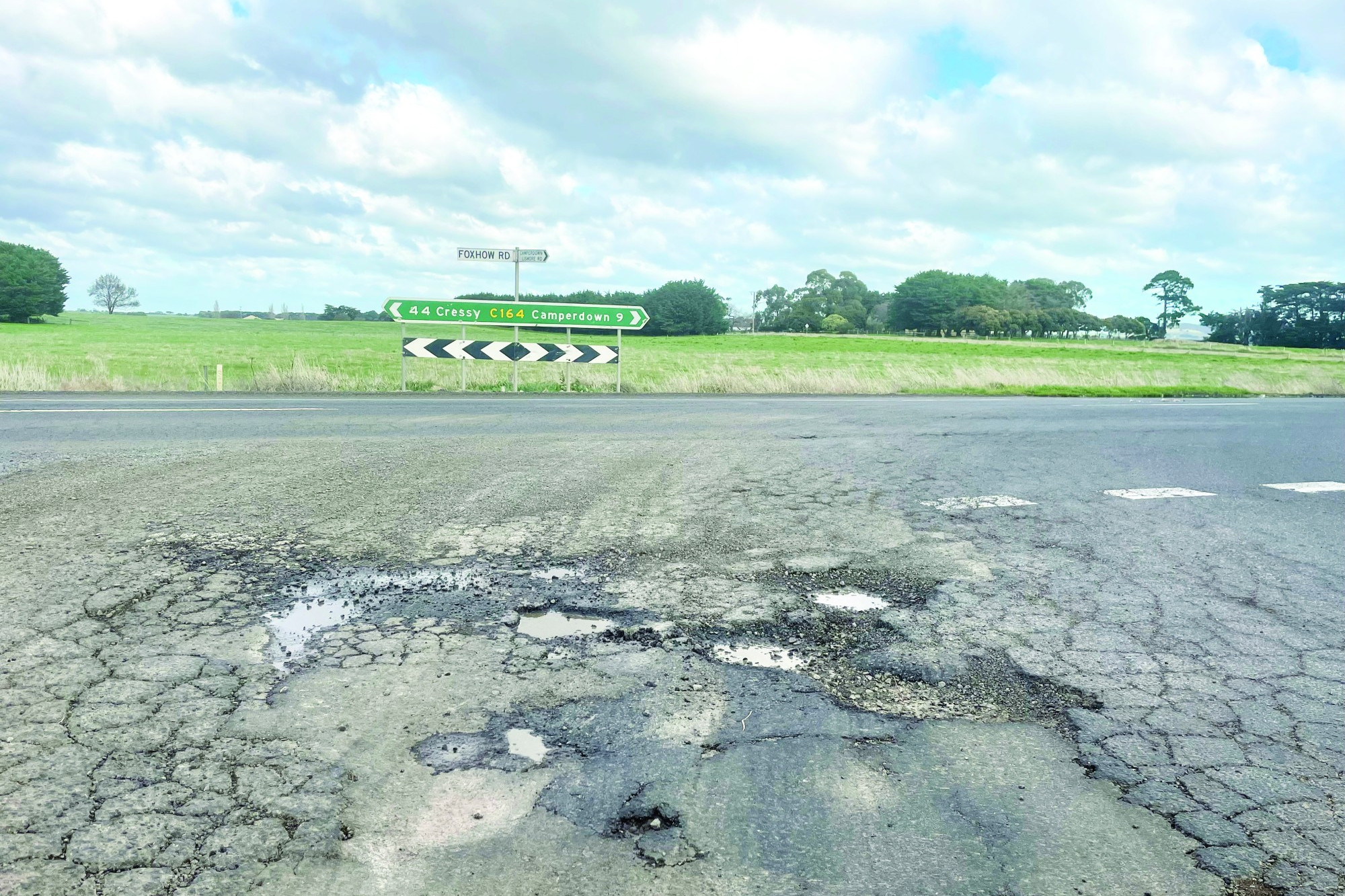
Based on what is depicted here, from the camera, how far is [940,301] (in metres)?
132

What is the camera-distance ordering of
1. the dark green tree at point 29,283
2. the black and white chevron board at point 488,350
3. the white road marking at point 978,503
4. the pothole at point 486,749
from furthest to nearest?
the dark green tree at point 29,283 < the black and white chevron board at point 488,350 < the white road marking at point 978,503 < the pothole at point 486,749

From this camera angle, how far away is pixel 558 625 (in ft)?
12.8

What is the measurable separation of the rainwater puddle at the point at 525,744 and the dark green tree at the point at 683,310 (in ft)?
315

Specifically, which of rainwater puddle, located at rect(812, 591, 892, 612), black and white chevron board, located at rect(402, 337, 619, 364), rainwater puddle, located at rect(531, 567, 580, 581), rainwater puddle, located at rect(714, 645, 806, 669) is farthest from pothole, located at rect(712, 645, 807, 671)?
black and white chevron board, located at rect(402, 337, 619, 364)

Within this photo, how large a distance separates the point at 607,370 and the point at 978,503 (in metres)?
28.3

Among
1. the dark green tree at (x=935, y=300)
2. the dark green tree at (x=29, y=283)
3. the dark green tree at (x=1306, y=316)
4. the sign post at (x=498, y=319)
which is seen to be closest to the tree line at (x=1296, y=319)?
the dark green tree at (x=1306, y=316)

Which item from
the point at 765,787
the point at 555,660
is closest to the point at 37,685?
the point at 555,660

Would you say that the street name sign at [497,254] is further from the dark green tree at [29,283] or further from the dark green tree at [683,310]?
the dark green tree at [29,283]

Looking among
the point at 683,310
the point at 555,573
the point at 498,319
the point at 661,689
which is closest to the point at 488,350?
the point at 498,319

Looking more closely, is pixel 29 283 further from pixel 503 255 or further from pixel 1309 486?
pixel 1309 486

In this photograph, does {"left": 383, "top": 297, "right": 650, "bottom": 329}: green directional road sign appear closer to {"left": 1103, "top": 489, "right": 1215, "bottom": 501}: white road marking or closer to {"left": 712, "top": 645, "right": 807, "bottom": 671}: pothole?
{"left": 1103, "top": 489, "right": 1215, "bottom": 501}: white road marking

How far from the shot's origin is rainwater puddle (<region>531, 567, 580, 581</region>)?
183 inches

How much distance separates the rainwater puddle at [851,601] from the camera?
4238 mm

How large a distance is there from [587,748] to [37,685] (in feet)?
Answer: 6.52
